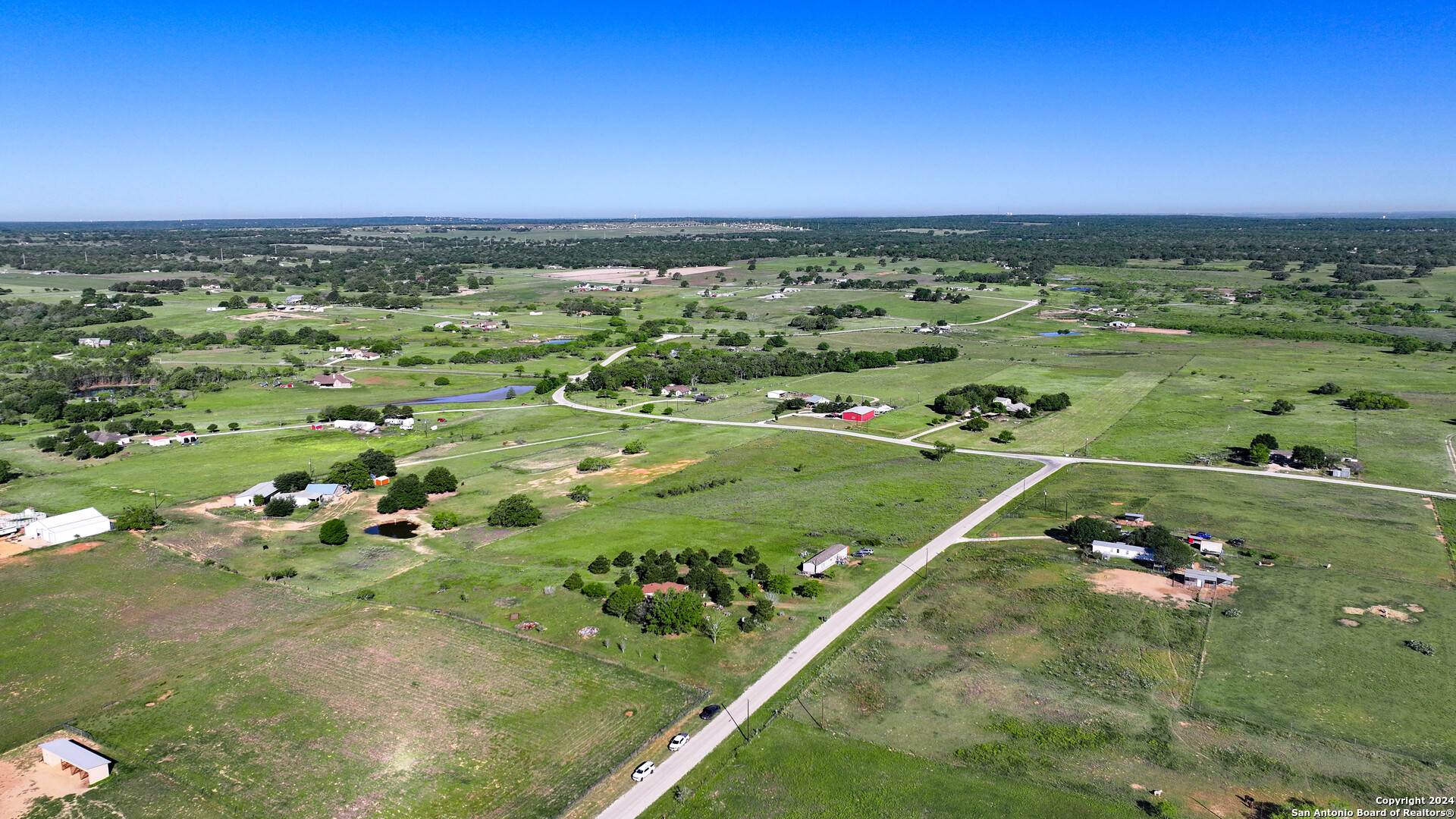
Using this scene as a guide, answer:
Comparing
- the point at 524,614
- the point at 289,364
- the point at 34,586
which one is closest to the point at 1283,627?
the point at 524,614

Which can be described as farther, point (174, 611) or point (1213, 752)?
point (174, 611)

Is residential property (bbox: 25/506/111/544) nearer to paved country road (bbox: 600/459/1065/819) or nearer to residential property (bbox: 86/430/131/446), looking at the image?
residential property (bbox: 86/430/131/446)

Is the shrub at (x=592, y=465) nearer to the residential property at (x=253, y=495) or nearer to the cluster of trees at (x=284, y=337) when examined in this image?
the residential property at (x=253, y=495)

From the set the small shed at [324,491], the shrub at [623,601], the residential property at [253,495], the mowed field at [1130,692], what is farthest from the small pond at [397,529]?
the mowed field at [1130,692]

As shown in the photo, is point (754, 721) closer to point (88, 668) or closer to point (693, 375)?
point (88, 668)

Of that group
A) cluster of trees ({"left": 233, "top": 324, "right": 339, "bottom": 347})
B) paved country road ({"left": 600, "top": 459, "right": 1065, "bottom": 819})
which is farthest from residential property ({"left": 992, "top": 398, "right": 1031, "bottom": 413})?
cluster of trees ({"left": 233, "top": 324, "right": 339, "bottom": 347})

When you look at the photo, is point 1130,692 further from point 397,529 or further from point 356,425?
point 356,425

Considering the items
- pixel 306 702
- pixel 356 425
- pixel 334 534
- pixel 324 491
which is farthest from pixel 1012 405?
pixel 306 702
